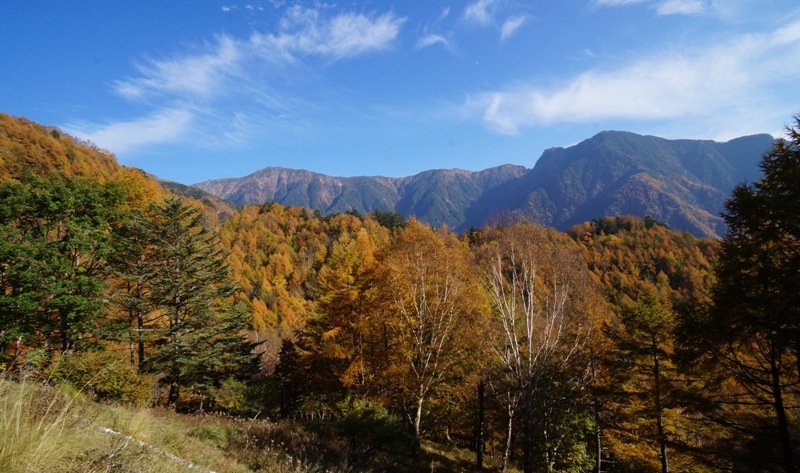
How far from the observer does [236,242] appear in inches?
3418

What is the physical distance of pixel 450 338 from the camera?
51.1ft

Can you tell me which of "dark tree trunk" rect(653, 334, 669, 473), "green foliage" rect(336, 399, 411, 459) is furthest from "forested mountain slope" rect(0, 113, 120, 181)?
"dark tree trunk" rect(653, 334, 669, 473)

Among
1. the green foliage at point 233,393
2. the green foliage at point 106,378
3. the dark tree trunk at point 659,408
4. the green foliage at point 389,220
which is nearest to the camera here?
the green foliage at point 106,378

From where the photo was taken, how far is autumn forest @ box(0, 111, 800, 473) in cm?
855

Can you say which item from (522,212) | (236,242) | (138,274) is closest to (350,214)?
(236,242)

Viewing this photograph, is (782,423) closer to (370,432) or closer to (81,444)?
(370,432)

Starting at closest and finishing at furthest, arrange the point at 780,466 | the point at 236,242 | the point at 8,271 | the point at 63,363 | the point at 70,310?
the point at 780,466 < the point at 63,363 < the point at 8,271 < the point at 70,310 < the point at 236,242

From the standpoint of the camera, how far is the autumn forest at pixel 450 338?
8.55 meters

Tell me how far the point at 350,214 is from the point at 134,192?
86.3m

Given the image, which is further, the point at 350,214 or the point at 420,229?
the point at 350,214

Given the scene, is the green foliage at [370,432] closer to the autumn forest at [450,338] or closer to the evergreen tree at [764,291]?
the autumn forest at [450,338]

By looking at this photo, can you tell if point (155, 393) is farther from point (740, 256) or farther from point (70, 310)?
point (740, 256)

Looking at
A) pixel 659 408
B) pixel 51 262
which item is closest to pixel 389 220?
pixel 51 262

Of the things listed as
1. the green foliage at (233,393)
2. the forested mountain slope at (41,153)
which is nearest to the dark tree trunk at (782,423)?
the green foliage at (233,393)
